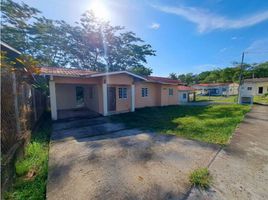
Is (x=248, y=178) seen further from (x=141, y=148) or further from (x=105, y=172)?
(x=105, y=172)

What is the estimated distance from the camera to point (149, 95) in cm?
1561

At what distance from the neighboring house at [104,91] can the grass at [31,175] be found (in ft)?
17.8

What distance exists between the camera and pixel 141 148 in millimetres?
5000

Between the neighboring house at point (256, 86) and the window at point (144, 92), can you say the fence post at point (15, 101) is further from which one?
the neighboring house at point (256, 86)

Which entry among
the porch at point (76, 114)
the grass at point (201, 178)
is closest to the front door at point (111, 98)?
the porch at point (76, 114)

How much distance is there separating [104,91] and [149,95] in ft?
20.5

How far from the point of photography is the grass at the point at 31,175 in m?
2.78

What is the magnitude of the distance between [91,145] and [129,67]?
20.8m

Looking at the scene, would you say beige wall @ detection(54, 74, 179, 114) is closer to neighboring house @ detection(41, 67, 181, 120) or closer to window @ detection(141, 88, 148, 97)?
neighboring house @ detection(41, 67, 181, 120)

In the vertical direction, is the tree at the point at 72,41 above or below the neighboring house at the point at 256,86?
above

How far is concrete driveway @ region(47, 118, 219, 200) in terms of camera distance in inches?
114

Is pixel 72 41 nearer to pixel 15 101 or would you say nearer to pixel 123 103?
pixel 123 103

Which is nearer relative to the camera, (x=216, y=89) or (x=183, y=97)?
(x=183, y=97)

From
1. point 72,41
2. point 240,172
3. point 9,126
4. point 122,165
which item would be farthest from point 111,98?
point 72,41
